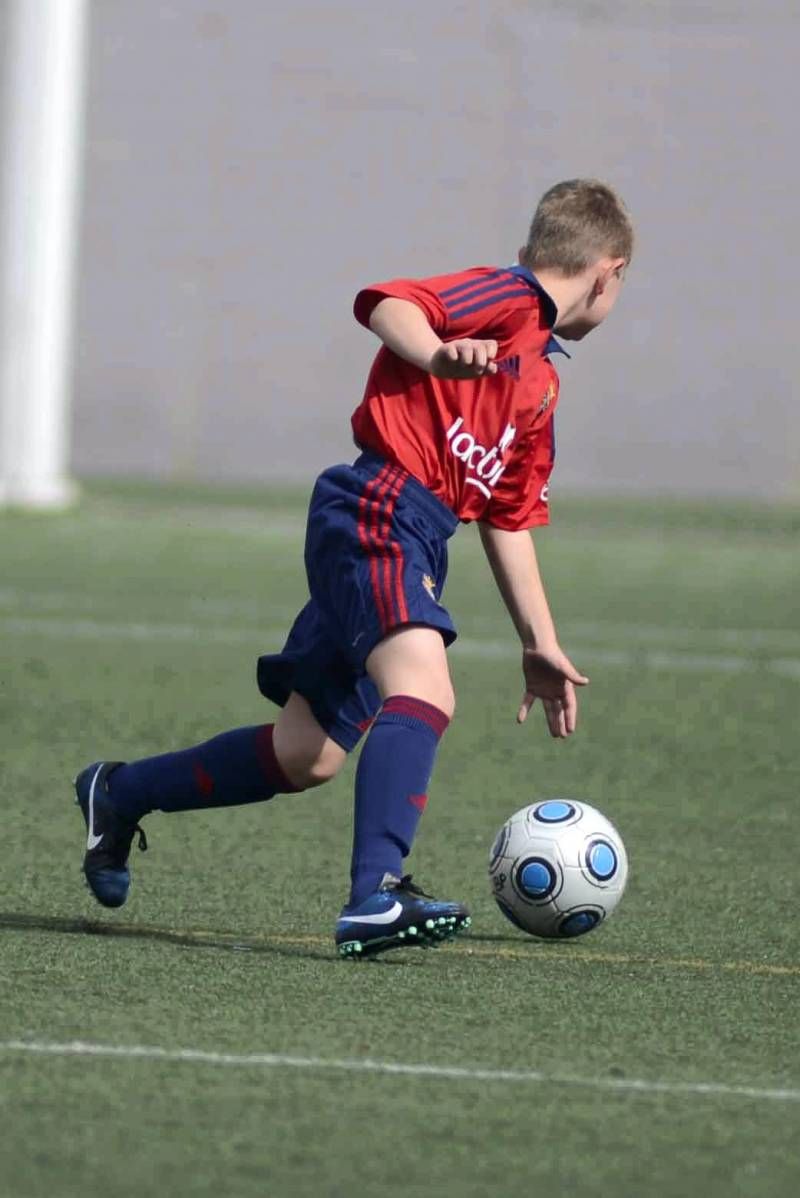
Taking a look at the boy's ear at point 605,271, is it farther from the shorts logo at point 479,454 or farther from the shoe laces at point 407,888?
the shoe laces at point 407,888

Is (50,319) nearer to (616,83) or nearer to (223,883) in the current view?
(616,83)

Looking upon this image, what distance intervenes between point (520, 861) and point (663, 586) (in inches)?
361

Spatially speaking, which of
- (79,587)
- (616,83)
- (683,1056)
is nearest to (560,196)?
(683,1056)

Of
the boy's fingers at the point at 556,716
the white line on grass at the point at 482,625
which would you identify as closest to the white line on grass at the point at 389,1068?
the boy's fingers at the point at 556,716

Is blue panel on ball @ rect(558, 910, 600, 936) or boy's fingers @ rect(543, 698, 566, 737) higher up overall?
boy's fingers @ rect(543, 698, 566, 737)

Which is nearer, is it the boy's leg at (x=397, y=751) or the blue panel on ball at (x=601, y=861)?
the boy's leg at (x=397, y=751)

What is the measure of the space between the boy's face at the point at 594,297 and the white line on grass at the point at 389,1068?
1.83 meters

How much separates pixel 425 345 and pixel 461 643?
6391mm

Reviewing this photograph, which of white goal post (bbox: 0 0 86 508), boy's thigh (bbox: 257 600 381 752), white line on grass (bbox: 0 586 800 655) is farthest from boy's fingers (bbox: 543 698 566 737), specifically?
white goal post (bbox: 0 0 86 508)

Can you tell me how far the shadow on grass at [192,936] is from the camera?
15.0 feet

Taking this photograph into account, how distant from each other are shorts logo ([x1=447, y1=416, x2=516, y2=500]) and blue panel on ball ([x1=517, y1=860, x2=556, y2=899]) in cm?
74

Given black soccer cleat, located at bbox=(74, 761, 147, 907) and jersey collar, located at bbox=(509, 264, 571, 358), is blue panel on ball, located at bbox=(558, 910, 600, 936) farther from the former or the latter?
jersey collar, located at bbox=(509, 264, 571, 358)

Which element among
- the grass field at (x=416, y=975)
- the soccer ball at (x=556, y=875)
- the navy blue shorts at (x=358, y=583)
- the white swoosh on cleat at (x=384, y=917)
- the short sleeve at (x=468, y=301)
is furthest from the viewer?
the soccer ball at (x=556, y=875)

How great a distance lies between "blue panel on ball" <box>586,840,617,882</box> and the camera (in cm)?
480
